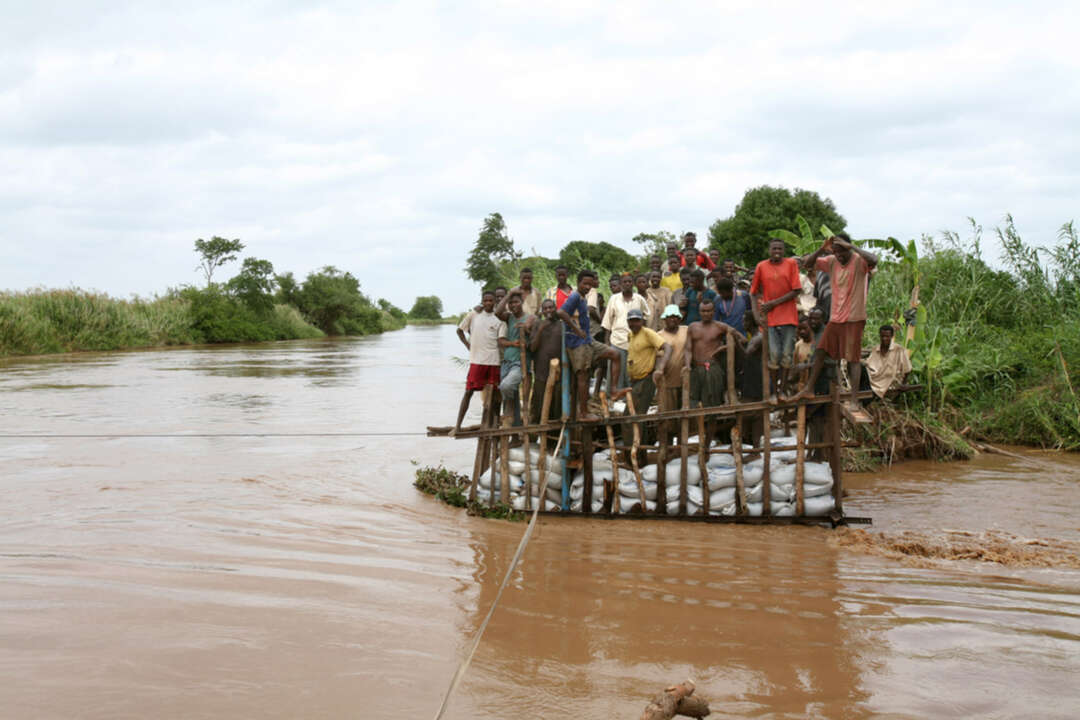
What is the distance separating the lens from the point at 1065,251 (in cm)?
1215

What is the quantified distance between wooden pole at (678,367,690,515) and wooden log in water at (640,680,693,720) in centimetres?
360

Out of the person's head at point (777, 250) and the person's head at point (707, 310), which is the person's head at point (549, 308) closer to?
the person's head at point (707, 310)

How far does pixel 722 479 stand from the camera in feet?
21.0

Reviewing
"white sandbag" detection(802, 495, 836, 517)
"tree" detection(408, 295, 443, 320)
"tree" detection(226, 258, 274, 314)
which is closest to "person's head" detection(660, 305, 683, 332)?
"white sandbag" detection(802, 495, 836, 517)

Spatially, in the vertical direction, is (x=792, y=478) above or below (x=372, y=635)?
above

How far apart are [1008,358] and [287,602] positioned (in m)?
10.6

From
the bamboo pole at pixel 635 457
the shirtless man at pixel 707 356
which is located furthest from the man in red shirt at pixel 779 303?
the bamboo pole at pixel 635 457

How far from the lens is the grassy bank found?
1102 inches

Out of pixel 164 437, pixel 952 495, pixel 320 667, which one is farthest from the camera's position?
pixel 164 437

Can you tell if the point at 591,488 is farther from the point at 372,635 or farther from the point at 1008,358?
the point at 1008,358

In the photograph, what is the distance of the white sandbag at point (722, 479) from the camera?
639cm

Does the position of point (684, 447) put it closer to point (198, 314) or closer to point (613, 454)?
point (613, 454)

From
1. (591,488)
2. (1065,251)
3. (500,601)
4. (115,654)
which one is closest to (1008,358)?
Result: (1065,251)

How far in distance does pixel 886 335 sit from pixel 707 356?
2.57 meters
